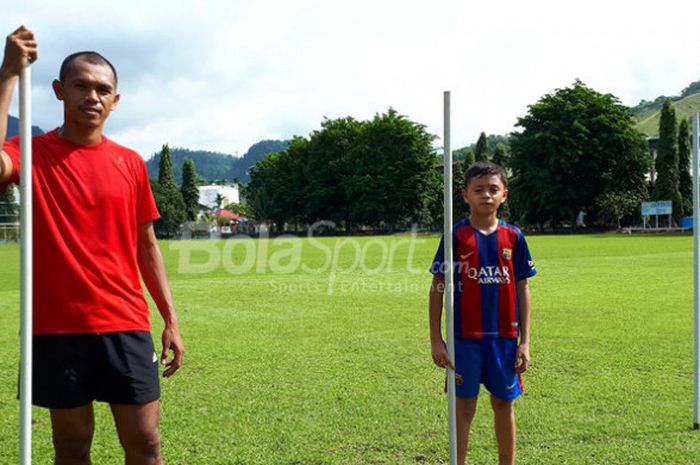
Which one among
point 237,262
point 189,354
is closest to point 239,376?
point 189,354

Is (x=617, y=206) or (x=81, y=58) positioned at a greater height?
(x=617, y=206)

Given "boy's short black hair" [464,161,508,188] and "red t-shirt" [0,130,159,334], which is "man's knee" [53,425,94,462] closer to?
"red t-shirt" [0,130,159,334]

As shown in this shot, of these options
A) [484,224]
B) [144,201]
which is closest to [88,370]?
[144,201]

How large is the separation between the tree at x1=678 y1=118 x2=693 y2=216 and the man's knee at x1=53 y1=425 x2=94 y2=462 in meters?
62.7

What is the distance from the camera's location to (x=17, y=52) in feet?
6.80

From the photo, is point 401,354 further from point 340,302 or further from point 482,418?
point 340,302

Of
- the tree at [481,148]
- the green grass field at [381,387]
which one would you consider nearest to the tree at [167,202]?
the tree at [481,148]

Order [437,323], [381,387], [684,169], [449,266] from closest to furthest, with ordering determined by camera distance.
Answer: [449,266] < [437,323] < [381,387] < [684,169]

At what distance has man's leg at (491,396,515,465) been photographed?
3461mm

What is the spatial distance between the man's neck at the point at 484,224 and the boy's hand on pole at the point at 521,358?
0.66 metres

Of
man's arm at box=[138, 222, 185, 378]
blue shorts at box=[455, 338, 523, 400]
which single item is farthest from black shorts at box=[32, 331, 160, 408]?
blue shorts at box=[455, 338, 523, 400]

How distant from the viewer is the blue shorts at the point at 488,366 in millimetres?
3389

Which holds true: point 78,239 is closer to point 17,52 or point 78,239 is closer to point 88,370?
point 88,370

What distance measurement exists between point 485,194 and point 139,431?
83.2 inches
